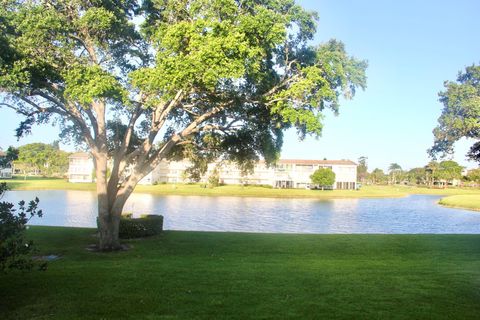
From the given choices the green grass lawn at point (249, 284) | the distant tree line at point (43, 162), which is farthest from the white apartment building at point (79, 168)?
the green grass lawn at point (249, 284)

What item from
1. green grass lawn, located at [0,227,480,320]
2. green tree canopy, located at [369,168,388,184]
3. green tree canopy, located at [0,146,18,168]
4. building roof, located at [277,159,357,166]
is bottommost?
green grass lawn, located at [0,227,480,320]

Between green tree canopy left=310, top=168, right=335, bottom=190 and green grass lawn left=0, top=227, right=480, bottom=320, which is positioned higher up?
green tree canopy left=310, top=168, right=335, bottom=190

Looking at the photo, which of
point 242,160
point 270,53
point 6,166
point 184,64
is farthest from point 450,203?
point 6,166

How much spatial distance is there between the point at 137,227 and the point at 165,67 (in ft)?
33.1

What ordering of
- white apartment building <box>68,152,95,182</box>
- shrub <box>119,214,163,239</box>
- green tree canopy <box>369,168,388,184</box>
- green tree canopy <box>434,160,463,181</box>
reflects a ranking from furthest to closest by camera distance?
green tree canopy <box>369,168,388,184</box> < white apartment building <box>68,152,95,182</box> < green tree canopy <box>434,160,463,181</box> < shrub <box>119,214,163,239</box>

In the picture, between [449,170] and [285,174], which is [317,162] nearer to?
[285,174]

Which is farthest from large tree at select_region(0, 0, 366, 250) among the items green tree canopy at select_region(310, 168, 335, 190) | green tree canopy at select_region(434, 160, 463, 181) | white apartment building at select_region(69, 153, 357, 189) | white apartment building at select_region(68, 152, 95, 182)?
green tree canopy at select_region(434, 160, 463, 181)

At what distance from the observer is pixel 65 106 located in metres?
16.9

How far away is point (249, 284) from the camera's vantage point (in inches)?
420

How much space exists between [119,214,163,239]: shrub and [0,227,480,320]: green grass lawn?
246 centimetres

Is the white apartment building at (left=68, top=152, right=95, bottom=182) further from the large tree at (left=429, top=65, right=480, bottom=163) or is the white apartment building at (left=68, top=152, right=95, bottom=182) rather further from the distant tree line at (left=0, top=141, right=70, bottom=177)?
the large tree at (left=429, top=65, right=480, bottom=163)

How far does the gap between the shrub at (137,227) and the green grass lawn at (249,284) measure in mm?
2458

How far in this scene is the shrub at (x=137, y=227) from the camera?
67.2 ft

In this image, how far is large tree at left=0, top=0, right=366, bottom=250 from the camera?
13.2 metres
